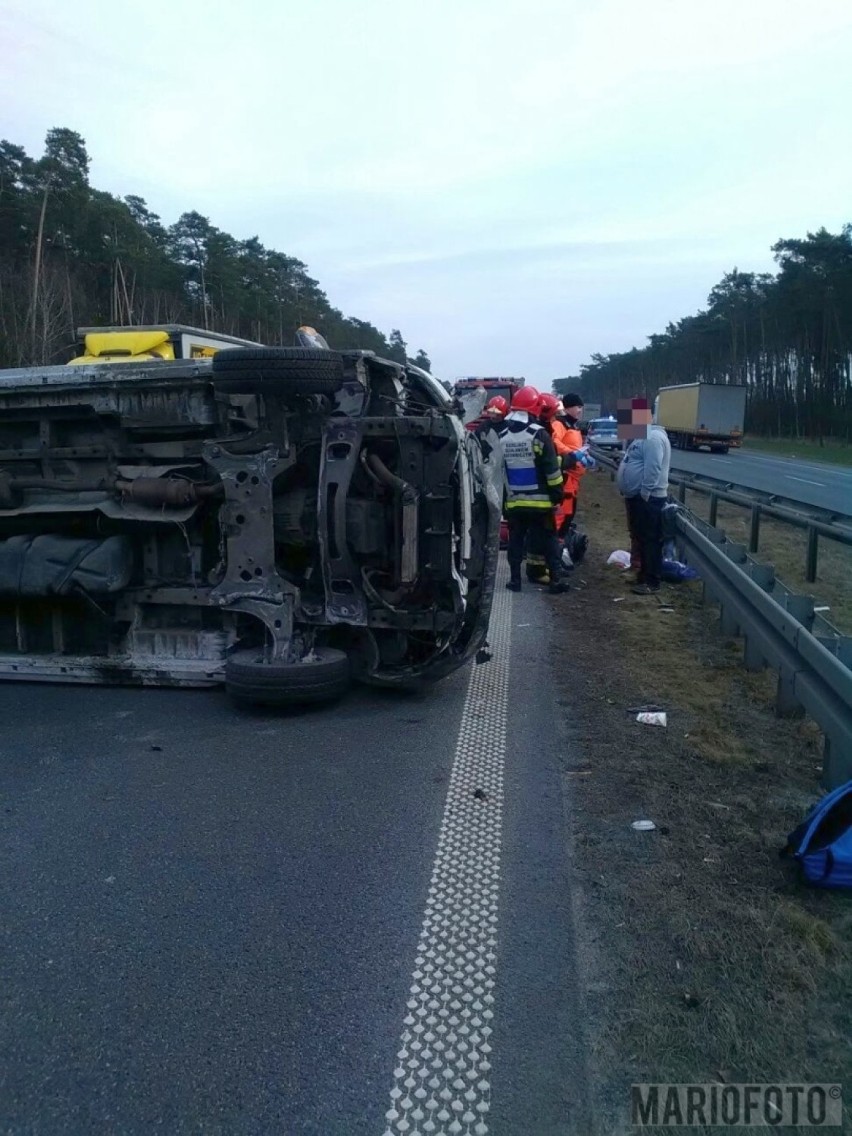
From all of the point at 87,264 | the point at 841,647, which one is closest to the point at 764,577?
the point at 841,647

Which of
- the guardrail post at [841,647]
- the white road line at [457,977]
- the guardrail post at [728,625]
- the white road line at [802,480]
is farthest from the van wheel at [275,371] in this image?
the white road line at [802,480]

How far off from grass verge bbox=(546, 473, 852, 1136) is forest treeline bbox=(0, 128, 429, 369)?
23.0 m

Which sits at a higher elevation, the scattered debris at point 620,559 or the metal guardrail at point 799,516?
the metal guardrail at point 799,516

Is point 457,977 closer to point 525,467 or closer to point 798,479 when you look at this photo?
point 525,467

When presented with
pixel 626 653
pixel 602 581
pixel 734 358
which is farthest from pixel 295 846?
pixel 734 358

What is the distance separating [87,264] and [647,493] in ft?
100

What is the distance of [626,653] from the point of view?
6820 millimetres

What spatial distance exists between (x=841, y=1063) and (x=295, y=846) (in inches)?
78.9

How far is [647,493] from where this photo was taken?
9094mm

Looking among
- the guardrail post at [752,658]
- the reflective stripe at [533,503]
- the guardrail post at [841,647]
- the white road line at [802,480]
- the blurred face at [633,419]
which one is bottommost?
the guardrail post at [752,658]

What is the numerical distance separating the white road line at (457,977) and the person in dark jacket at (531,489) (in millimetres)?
4670

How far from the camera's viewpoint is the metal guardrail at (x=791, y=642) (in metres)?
3.78

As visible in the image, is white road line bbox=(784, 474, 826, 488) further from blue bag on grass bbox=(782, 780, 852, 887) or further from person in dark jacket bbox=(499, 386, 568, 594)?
blue bag on grass bbox=(782, 780, 852, 887)

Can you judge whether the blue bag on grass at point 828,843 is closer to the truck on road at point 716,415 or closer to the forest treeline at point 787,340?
the truck on road at point 716,415
